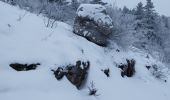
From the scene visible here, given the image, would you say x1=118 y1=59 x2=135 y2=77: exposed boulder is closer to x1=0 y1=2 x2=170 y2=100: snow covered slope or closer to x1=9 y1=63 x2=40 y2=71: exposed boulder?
x1=0 y1=2 x2=170 y2=100: snow covered slope

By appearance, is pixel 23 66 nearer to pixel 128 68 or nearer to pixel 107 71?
pixel 107 71

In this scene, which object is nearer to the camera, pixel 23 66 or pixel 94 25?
pixel 23 66

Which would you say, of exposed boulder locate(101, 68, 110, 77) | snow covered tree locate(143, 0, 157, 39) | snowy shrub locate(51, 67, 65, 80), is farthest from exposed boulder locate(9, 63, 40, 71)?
snow covered tree locate(143, 0, 157, 39)

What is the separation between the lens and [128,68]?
8570 mm

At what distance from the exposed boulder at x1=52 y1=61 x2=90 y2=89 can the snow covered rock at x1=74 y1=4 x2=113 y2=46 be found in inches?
82.0

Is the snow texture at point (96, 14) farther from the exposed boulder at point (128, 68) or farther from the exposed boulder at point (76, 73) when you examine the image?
the exposed boulder at point (76, 73)

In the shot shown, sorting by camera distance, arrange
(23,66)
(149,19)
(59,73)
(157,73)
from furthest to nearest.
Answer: (149,19), (157,73), (59,73), (23,66)

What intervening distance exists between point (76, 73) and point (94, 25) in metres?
2.87

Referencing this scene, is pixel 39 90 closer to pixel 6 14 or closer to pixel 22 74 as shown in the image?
pixel 22 74

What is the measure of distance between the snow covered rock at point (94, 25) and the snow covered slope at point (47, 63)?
0.45m

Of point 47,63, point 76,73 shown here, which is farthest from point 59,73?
point 76,73

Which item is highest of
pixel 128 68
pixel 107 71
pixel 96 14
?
pixel 96 14

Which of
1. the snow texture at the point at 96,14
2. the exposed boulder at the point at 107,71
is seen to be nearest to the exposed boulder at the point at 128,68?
the exposed boulder at the point at 107,71

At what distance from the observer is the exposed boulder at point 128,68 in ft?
27.0
